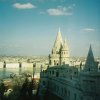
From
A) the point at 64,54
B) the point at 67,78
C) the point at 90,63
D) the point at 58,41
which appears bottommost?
the point at 67,78

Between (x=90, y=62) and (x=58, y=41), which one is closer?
(x=90, y=62)

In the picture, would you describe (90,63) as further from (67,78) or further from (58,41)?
(58,41)

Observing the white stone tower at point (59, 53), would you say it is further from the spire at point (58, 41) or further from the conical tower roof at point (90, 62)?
the conical tower roof at point (90, 62)

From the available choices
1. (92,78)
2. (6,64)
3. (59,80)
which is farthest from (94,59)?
(6,64)

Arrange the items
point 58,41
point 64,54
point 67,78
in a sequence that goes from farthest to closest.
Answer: point 58,41 → point 64,54 → point 67,78

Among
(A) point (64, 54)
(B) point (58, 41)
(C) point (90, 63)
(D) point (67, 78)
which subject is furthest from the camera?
(B) point (58, 41)

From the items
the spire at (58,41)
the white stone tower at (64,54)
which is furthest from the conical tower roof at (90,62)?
the spire at (58,41)

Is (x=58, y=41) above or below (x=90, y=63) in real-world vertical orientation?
above

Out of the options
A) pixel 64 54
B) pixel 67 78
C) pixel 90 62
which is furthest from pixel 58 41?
pixel 90 62
